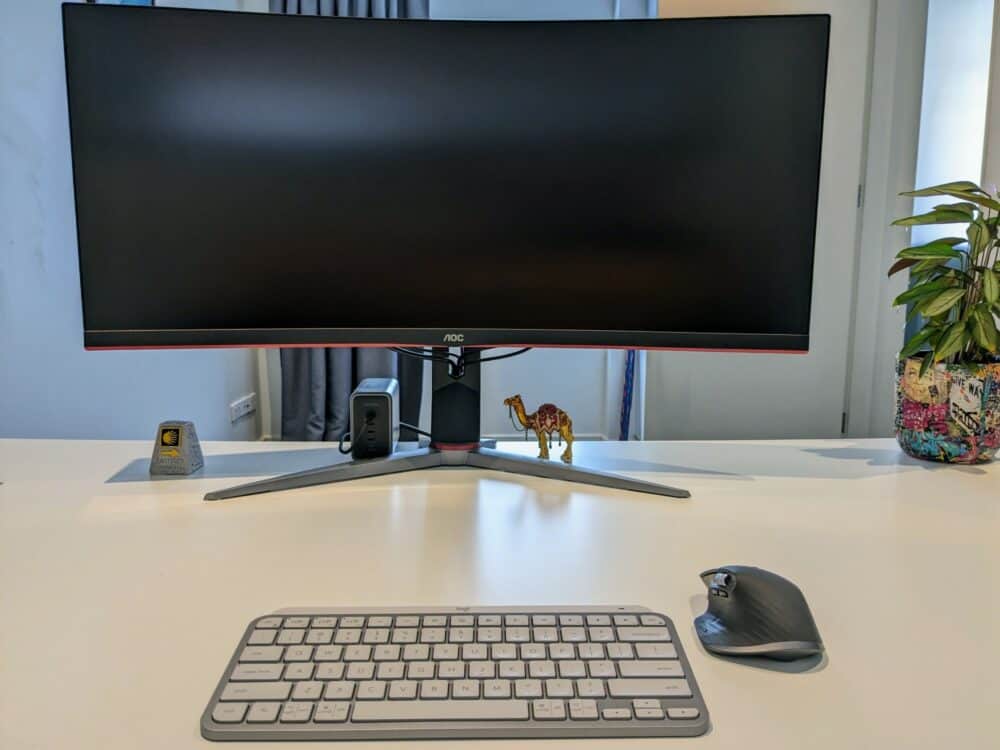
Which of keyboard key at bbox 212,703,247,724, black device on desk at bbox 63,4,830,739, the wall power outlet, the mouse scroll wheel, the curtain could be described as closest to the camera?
keyboard key at bbox 212,703,247,724

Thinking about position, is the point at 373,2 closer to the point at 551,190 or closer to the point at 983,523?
the point at 551,190

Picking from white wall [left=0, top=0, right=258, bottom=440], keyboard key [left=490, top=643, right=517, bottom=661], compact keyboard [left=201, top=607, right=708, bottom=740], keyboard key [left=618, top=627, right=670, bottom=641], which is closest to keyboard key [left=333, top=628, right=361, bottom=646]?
compact keyboard [left=201, top=607, right=708, bottom=740]

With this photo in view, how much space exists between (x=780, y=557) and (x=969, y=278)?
24.7 inches

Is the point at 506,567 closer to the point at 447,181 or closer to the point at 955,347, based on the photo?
the point at 447,181

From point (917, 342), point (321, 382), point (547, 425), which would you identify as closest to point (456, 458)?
point (547, 425)

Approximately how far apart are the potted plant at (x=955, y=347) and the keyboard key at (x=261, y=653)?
99 cm

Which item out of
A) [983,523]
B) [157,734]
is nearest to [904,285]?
[983,523]

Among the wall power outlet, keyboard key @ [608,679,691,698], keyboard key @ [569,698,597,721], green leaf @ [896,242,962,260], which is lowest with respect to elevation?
the wall power outlet

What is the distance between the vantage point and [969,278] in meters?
1.11

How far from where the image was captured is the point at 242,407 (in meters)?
3.01

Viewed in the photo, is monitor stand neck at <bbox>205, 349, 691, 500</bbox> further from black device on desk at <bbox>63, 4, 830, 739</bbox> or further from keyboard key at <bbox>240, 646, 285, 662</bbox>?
keyboard key at <bbox>240, 646, 285, 662</bbox>

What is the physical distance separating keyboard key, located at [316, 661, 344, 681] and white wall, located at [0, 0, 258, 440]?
1087 mm

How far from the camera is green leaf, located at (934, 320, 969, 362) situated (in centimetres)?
107

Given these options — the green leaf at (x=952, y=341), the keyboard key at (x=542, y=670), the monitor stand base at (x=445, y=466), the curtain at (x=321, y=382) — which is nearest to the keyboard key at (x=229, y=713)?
the keyboard key at (x=542, y=670)
